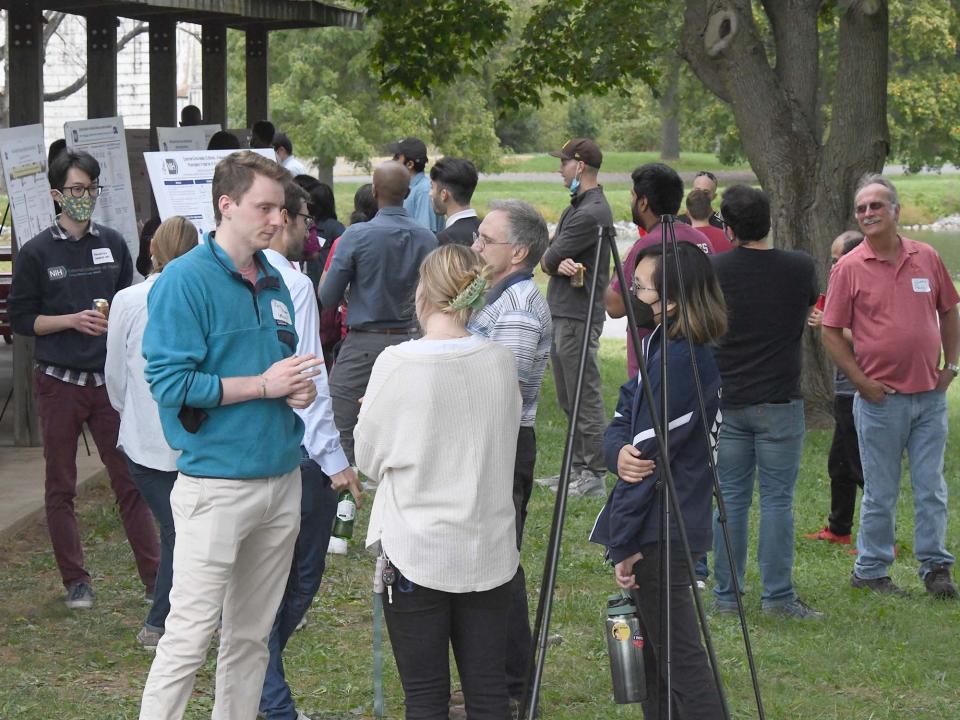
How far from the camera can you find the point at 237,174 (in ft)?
13.8

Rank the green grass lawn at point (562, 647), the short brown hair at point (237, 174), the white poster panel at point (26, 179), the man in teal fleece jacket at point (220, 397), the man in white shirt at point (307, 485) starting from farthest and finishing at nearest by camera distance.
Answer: the white poster panel at point (26, 179) < the green grass lawn at point (562, 647) < the man in white shirt at point (307, 485) < the short brown hair at point (237, 174) < the man in teal fleece jacket at point (220, 397)

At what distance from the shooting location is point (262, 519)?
4.29 m

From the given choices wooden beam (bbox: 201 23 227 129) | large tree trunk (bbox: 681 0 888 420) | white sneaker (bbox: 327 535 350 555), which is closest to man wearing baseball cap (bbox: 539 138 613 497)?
white sneaker (bbox: 327 535 350 555)

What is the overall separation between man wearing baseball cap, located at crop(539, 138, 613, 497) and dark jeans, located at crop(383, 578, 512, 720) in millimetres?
4882

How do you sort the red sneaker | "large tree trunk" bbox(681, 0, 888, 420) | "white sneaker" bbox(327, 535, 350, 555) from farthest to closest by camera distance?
"large tree trunk" bbox(681, 0, 888, 420) → the red sneaker → "white sneaker" bbox(327, 535, 350, 555)

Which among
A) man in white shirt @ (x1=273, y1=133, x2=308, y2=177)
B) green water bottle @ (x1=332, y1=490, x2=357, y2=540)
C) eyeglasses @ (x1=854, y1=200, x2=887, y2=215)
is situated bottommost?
green water bottle @ (x1=332, y1=490, x2=357, y2=540)

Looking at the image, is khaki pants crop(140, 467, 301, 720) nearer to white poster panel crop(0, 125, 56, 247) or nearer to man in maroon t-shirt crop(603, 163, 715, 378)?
man in maroon t-shirt crop(603, 163, 715, 378)

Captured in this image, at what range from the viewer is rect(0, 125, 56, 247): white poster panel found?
28.0 ft

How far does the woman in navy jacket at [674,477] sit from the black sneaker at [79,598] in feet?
9.92

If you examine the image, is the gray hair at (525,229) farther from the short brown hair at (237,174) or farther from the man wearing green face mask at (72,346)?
the man wearing green face mask at (72,346)

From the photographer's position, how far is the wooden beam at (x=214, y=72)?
12.2m

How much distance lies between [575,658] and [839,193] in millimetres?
6952

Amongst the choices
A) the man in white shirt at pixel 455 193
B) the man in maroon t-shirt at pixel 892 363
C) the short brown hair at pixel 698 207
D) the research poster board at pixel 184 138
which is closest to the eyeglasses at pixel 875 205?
the man in maroon t-shirt at pixel 892 363

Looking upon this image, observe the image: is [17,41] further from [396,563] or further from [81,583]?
[396,563]
